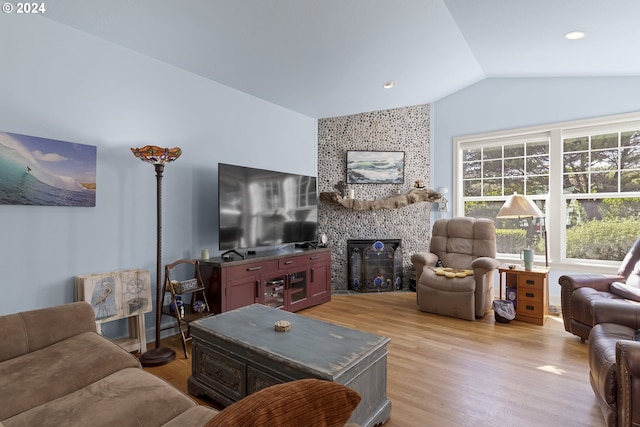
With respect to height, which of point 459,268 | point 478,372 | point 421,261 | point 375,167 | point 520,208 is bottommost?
point 478,372

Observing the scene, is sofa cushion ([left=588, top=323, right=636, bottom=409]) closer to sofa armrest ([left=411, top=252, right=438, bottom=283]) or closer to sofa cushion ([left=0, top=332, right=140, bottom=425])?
sofa armrest ([left=411, top=252, right=438, bottom=283])

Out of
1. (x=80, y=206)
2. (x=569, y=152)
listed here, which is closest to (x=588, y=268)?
(x=569, y=152)

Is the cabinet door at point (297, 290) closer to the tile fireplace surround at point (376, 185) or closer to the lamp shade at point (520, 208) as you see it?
the tile fireplace surround at point (376, 185)

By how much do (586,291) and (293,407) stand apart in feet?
11.0

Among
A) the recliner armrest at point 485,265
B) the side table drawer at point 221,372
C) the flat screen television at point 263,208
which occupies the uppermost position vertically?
A: the flat screen television at point 263,208

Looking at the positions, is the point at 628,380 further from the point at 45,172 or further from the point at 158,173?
the point at 45,172

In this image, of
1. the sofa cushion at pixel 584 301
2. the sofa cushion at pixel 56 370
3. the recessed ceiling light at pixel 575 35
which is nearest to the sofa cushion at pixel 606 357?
the sofa cushion at pixel 584 301

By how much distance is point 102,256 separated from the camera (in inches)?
109

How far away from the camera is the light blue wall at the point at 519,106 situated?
3934 mm

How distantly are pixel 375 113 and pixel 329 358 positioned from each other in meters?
4.47

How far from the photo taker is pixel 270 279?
3629 millimetres

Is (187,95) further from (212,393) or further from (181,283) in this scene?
(212,393)

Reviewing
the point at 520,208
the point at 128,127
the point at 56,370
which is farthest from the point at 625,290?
the point at 128,127

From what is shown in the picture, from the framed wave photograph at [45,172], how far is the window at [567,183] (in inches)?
192
